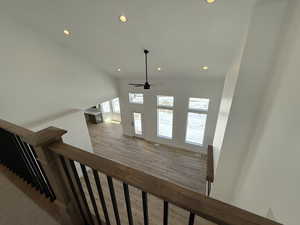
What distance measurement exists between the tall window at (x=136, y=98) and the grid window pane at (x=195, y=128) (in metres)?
2.53

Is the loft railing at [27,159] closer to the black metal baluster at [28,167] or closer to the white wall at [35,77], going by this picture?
the black metal baluster at [28,167]

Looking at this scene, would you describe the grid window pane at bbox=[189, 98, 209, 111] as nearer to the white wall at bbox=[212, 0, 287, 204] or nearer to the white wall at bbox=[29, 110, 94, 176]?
the white wall at bbox=[212, 0, 287, 204]

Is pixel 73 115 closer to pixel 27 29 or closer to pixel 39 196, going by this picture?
pixel 27 29

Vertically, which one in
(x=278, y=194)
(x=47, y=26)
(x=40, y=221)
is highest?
(x=47, y=26)

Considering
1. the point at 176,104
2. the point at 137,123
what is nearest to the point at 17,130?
the point at 176,104

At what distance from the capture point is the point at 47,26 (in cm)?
334

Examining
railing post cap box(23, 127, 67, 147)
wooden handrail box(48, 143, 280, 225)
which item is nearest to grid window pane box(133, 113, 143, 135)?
railing post cap box(23, 127, 67, 147)

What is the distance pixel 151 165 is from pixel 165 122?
7.16ft

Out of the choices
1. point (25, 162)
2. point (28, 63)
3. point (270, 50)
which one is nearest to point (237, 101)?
point (270, 50)

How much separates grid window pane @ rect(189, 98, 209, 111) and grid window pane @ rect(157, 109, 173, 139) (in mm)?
1026

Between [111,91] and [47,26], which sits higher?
[47,26]

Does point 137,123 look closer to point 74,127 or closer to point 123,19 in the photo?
point 74,127

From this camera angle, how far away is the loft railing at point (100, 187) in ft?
1.74

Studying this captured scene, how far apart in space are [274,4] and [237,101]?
3.73ft
